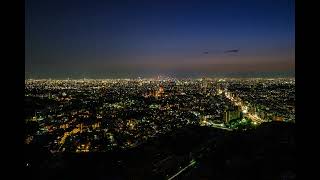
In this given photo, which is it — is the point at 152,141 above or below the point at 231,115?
below

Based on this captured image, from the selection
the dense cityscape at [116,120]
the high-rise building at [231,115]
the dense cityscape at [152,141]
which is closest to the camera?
the dense cityscape at [152,141]

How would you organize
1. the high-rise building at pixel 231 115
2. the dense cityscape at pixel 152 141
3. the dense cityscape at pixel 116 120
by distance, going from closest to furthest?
1. the dense cityscape at pixel 152 141
2. the dense cityscape at pixel 116 120
3. the high-rise building at pixel 231 115

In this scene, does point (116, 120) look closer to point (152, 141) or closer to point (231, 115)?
point (152, 141)

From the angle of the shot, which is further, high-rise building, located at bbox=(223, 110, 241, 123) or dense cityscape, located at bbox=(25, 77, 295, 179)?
high-rise building, located at bbox=(223, 110, 241, 123)

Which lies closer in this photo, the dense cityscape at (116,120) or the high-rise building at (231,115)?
the dense cityscape at (116,120)

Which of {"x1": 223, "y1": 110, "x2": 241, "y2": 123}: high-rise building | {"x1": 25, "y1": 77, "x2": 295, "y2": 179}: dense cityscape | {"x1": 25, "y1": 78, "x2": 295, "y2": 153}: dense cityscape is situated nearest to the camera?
{"x1": 25, "y1": 77, "x2": 295, "y2": 179}: dense cityscape

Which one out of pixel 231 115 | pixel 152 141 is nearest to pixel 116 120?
pixel 152 141

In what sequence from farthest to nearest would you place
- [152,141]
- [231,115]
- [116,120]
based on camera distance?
1. [231,115]
2. [116,120]
3. [152,141]

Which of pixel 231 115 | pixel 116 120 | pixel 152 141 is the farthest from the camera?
pixel 231 115

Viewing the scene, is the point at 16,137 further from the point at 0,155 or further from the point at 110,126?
the point at 110,126

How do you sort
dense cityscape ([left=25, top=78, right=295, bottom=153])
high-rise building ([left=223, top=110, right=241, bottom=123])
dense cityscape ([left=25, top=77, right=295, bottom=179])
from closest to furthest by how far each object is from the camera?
1. dense cityscape ([left=25, top=77, right=295, bottom=179])
2. dense cityscape ([left=25, top=78, right=295, bottom=153])
3. high-rise building ([left=223, top=110, right=241, bottom=123])

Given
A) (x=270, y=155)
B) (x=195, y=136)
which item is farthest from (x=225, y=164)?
(x=195, y=136)
